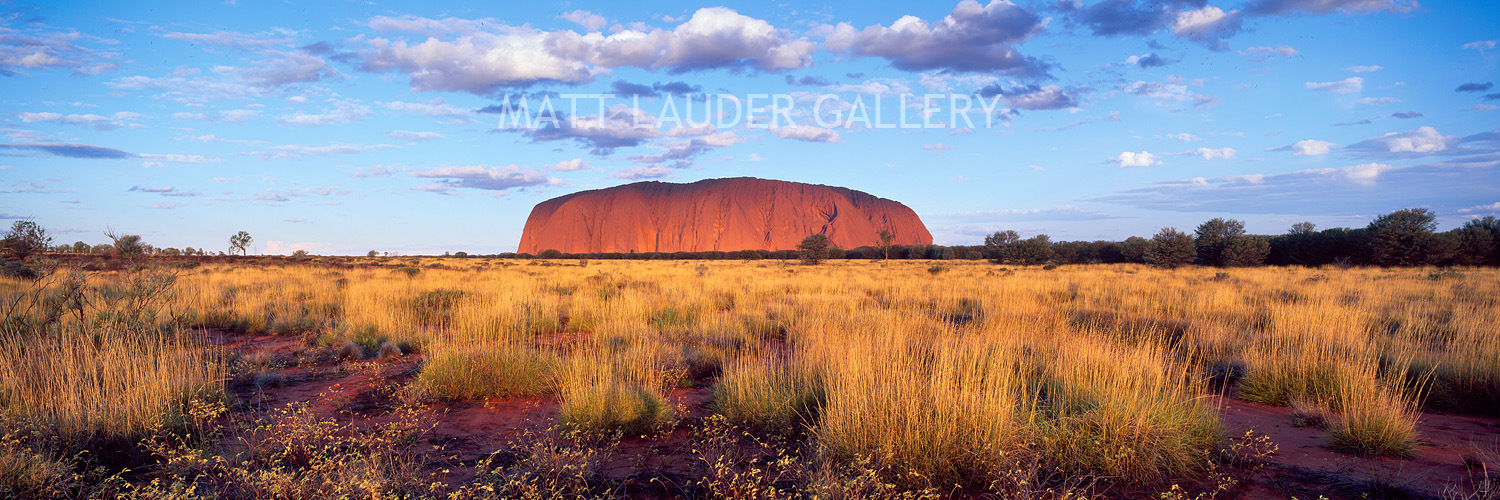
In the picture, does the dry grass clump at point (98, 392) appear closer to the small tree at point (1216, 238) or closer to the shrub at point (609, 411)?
the shrub at point (609, 411)

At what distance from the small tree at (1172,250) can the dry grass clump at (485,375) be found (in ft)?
112

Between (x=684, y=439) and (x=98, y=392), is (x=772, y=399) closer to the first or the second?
(x=684, y=439)

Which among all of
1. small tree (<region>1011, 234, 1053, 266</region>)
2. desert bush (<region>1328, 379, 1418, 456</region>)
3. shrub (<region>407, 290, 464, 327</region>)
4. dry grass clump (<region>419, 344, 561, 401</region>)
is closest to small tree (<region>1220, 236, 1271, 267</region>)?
small tree (<region>1011, 234, 1053, 266</region>)

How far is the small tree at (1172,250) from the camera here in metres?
30.6

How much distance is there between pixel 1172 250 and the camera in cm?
3108

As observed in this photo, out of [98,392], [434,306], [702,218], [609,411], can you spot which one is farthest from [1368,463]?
[702,218]

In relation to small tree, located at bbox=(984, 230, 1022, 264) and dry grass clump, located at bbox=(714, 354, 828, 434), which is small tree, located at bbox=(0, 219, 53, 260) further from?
small tree, located at bbox=(984, 230, 1022, 264)

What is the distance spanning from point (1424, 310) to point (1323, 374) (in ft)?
24.8

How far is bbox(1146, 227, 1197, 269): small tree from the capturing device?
30.6m

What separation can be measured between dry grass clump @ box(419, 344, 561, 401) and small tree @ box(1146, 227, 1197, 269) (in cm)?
3411

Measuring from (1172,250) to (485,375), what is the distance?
3619 centimetres

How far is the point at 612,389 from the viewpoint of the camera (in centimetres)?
449

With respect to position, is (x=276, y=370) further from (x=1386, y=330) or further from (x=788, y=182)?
(x=788, y=182)

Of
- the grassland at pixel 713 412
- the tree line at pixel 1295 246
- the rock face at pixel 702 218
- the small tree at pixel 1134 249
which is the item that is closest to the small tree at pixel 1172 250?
the tree line at pixel 1295 246
